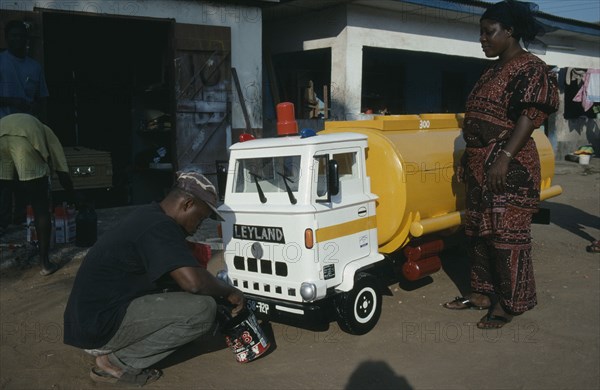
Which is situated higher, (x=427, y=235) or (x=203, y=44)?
(x=203, y=44)

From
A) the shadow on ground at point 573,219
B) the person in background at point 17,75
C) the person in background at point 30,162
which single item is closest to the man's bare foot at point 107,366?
the person in background at point 30,162

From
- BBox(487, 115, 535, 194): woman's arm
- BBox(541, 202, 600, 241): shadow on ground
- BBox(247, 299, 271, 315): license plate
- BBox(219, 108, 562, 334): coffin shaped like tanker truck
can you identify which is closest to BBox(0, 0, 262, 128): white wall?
BBox(219, 108, 562, 334): coffin shaped like tanker truck

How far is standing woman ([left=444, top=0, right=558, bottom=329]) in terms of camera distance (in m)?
4.10

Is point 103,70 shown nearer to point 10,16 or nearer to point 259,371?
point 10,16

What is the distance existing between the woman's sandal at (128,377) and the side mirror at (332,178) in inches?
67.5

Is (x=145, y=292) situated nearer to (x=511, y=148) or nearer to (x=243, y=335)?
(x=243, y=335)

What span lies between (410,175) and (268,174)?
3.95 feet

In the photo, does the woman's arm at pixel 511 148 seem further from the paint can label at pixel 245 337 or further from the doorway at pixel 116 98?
the doorway at pixel 116 98

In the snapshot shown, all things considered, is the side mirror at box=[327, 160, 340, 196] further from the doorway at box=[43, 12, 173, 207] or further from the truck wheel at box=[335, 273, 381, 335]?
the doorway at box=[43, 12, 173, 207]

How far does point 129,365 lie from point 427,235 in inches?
111

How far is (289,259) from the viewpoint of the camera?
401 cm

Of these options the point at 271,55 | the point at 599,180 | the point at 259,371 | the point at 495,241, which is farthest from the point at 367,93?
the point at 259,371

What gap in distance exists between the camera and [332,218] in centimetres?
406

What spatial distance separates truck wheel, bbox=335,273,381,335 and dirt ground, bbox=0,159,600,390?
0.10 meters
